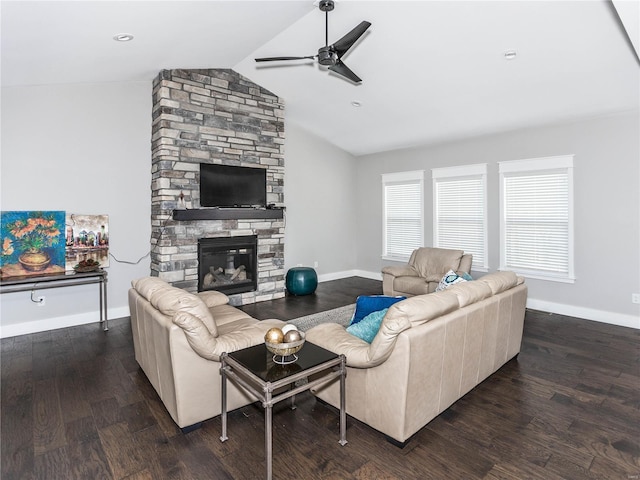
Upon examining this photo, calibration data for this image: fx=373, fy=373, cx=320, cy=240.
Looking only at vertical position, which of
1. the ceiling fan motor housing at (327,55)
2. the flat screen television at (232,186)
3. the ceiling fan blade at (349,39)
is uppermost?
the ceiling fan blade at (349,39)

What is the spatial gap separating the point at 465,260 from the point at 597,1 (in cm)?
345

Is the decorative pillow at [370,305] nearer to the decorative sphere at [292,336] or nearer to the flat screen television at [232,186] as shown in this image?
the decorative sphere at [292,336]

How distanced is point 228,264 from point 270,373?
3.99 metres

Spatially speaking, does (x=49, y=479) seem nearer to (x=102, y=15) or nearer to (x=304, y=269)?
(x=102, y=15)

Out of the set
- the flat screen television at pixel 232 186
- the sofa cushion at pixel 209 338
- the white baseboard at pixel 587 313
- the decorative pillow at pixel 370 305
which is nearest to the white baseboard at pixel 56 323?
the flat screen television at pixel 232 186

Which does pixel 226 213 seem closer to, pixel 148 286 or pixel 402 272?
pixel 148 286

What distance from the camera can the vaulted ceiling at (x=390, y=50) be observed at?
3.22 m

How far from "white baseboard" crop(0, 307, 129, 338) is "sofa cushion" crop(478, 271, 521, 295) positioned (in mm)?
4690

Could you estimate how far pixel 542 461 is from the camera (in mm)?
2199

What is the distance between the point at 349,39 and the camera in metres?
3.27

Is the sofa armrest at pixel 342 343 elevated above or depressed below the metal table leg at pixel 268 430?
above

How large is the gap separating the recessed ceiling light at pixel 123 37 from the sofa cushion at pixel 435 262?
473cm

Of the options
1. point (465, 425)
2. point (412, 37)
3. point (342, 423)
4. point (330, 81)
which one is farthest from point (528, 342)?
point (330, 81)

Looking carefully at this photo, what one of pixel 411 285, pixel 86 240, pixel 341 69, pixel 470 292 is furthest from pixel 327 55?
pixel 86 240
